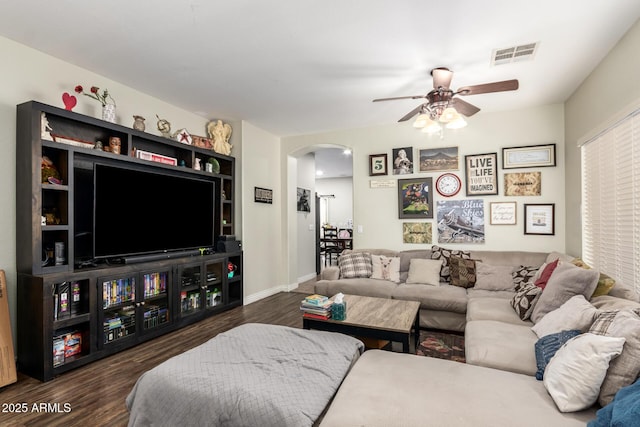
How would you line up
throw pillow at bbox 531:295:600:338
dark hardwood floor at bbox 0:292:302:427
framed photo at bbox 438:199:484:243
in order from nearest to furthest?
throw pillow at bbox 531:295:600:338 → dark hardwood floor at bbox 0:292:302:427 → framed photo at bbox 438:199:484:243

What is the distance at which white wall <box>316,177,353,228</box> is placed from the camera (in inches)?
411

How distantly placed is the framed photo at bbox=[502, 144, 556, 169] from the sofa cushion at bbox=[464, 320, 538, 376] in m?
2.48

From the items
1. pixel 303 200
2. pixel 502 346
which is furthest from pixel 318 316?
pixel 303 200

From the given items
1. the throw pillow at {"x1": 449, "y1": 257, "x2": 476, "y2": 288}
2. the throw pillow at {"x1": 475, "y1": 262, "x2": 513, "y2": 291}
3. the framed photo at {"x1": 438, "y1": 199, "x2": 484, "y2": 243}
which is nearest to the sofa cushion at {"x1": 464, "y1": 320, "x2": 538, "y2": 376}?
the throw pillow at {"x1": 475, "y1": 262, "x2": 513, "y2": 291}

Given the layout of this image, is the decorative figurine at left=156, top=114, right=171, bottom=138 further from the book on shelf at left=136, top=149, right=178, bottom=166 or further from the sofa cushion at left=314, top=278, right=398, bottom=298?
the sofa cushion at left=314, top=278, right=398, bottom=298

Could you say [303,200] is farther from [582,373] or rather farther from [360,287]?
[582,373]

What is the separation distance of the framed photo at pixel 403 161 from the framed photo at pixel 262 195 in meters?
2.03

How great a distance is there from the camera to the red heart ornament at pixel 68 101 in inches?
109

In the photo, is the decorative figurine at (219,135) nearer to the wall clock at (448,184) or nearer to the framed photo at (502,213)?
the wall clock at (448,184)

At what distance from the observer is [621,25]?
2338mm

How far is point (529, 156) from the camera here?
410cm

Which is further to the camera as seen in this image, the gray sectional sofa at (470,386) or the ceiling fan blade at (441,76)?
the ceiling fan blade at (441,76)

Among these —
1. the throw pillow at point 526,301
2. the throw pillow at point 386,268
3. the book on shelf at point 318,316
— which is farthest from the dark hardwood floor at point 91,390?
the throw pillow at point 526,301

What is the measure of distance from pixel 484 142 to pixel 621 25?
203cm
